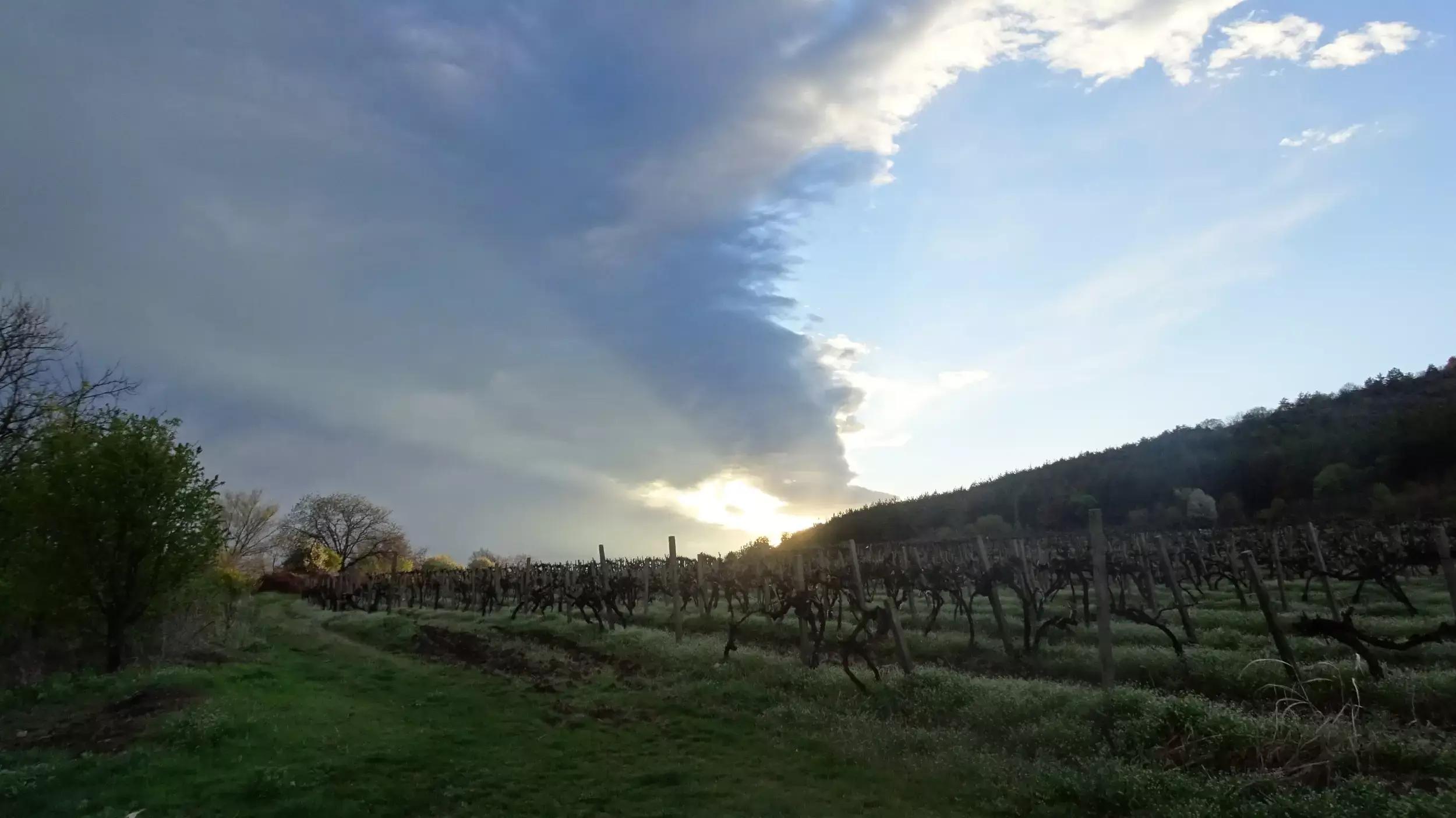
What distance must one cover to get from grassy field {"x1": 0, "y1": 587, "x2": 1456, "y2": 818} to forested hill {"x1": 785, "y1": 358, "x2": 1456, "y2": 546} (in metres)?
35.7

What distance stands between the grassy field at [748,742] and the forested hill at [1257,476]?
35.7m

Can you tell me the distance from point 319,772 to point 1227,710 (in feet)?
43.6

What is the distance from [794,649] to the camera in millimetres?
21938

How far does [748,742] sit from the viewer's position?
12633 millimetres

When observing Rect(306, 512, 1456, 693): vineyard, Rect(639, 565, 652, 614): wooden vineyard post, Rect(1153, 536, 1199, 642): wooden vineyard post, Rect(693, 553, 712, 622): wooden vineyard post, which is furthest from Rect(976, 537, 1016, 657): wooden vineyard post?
Rect(639, 565, 652, 614): wooden vineyard post

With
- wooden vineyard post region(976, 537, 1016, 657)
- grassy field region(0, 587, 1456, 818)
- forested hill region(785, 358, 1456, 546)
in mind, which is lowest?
grassy field region(0, 587, 1456, 818)

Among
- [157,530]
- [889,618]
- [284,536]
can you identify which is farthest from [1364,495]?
[284,536]

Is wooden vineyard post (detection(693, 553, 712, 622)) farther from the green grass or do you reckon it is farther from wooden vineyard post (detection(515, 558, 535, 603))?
wooden vineyard post (detection(515, 558, 535, 603))

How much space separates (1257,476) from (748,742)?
193ft

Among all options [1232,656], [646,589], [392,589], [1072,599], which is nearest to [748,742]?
[1232,656]

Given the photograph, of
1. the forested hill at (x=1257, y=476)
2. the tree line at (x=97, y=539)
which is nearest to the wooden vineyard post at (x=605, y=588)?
the tree line at (x=97, y=539)

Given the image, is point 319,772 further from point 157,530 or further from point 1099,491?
point 1099,491

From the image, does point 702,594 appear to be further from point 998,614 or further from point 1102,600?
point 1102,600

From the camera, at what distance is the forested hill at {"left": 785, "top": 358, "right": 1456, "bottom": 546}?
4575cm
